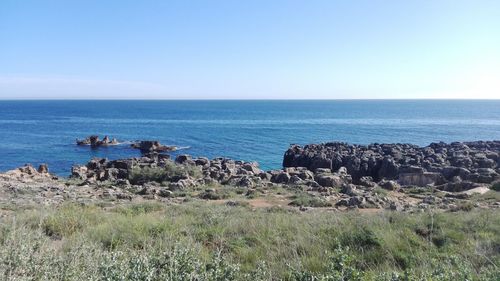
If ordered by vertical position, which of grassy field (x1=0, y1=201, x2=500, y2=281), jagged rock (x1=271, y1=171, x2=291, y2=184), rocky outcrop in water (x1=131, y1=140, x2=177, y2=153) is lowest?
rocky outcrop in water (x1=131, y1=140, x2=177, y2=153)

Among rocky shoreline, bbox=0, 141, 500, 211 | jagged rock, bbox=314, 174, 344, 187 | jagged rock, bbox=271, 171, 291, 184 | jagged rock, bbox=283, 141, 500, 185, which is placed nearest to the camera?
rocky shoreline, bbox=0, 141, 500, 211

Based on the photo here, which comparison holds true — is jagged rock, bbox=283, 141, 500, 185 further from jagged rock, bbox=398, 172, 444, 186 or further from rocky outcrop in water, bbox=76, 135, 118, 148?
rocky outcrop in water, bbox=76, 135, 118, 148

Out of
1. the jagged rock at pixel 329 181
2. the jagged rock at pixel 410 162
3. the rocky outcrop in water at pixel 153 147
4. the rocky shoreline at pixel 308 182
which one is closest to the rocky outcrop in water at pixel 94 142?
the rocky outcrop in water at pixel 153 147

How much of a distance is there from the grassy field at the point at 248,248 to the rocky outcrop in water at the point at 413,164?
17.3m

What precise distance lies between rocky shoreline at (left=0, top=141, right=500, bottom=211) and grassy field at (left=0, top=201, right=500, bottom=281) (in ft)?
22.3

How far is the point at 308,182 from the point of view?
25.6 meters

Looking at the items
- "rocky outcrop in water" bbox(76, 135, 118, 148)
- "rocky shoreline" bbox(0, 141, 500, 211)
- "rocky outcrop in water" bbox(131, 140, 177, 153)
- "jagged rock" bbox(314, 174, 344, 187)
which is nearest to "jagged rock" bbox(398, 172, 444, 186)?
"rocky shoreline" bbox(0, 141, 500, 211)

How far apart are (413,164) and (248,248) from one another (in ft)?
97.5

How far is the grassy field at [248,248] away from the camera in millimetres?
4375

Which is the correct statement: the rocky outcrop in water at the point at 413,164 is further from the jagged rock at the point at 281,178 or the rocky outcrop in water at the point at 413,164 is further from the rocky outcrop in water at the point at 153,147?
Answer: the rocky outcrop in water at the point at 153,147

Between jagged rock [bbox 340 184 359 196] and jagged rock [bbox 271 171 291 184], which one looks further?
jagged rock [bbox 271 171 291 184]

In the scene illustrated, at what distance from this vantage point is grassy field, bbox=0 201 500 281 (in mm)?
4375

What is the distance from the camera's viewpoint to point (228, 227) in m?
9.01

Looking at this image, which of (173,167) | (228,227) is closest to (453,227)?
(228,227)
